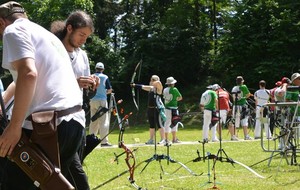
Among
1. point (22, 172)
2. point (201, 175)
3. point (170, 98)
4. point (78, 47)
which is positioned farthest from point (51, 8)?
point (22, 172)

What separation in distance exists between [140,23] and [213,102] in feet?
74.3

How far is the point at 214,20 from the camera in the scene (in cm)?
3622

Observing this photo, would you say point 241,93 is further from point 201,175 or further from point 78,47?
point 78,47

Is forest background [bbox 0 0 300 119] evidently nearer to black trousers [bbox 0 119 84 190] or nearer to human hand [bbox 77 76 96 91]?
human hand [bbox 77 76 96 91]

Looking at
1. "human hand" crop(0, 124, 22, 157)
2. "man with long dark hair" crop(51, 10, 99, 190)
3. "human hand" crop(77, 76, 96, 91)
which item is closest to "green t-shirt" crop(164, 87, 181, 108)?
"man with long dark hair" crop(51, 10, 99, 190)

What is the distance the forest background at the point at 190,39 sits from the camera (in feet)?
94.7

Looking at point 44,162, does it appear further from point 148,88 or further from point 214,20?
point 214,20

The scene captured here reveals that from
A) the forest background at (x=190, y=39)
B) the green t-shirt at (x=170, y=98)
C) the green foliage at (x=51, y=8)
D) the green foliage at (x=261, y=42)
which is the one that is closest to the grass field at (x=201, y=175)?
the green t-shirt at (x=170, y=98)

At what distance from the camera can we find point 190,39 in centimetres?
3372

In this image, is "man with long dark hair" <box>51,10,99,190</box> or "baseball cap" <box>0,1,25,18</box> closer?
"baseball cap" <box>0,1,25,18</box>

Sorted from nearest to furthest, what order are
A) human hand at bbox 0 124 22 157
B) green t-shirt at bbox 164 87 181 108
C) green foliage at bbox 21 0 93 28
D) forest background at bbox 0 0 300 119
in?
1. human hand at bbox 0 124 22 157
2. green t-shirt at bbox 164 87 181 108
3. forest background at bbox 0 0 300 119
4. green foliage at bbox 21 0 93 28

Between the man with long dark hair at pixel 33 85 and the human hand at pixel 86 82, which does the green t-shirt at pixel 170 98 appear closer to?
the human hand at pixel 86 82

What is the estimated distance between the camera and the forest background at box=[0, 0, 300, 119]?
1136 inches

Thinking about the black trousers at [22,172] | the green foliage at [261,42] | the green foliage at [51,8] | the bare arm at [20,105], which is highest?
the green foliage at [51,8]
